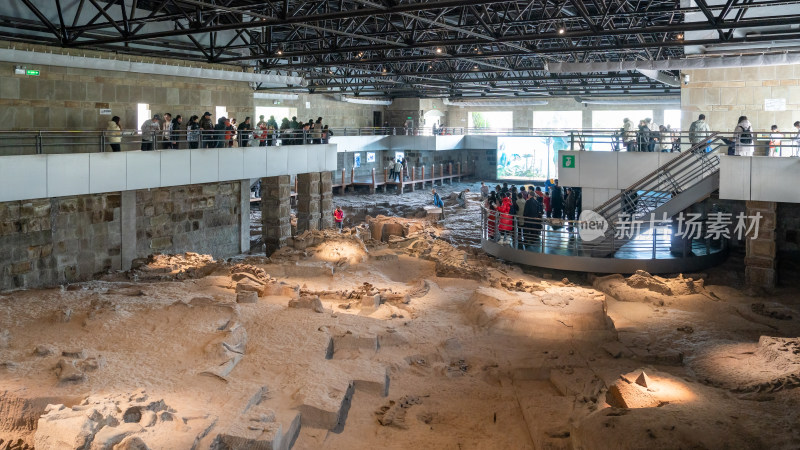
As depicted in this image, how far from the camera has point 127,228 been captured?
2086 cm

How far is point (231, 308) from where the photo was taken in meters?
13.9

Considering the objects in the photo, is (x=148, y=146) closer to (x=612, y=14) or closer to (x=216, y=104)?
(x=216, y=104)

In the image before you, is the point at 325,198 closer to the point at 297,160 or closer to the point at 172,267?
the point at 297,160

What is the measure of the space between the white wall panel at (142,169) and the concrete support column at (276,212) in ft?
20.7

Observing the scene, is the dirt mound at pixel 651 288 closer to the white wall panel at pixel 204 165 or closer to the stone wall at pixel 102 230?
the white wall panel at pixel 204 165

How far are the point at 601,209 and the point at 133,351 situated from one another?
579 inches

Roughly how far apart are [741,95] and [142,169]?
18.1 m

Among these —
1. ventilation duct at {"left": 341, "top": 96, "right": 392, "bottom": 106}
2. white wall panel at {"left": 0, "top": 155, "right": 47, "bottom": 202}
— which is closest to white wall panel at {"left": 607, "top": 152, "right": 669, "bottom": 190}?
white wall panel at {"left": 0, "top": 155, "right": 47, "bottom": 202}

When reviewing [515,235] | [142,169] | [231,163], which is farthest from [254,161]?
[515,235]

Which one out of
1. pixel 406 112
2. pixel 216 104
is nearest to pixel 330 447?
pixel 216 104

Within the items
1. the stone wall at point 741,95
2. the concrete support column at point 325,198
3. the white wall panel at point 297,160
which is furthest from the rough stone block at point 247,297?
the stone wall at point 741,95

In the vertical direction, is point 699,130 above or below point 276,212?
above

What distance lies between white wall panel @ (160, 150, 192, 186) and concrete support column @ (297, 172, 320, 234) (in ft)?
23.3

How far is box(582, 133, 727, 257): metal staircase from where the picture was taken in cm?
1978
